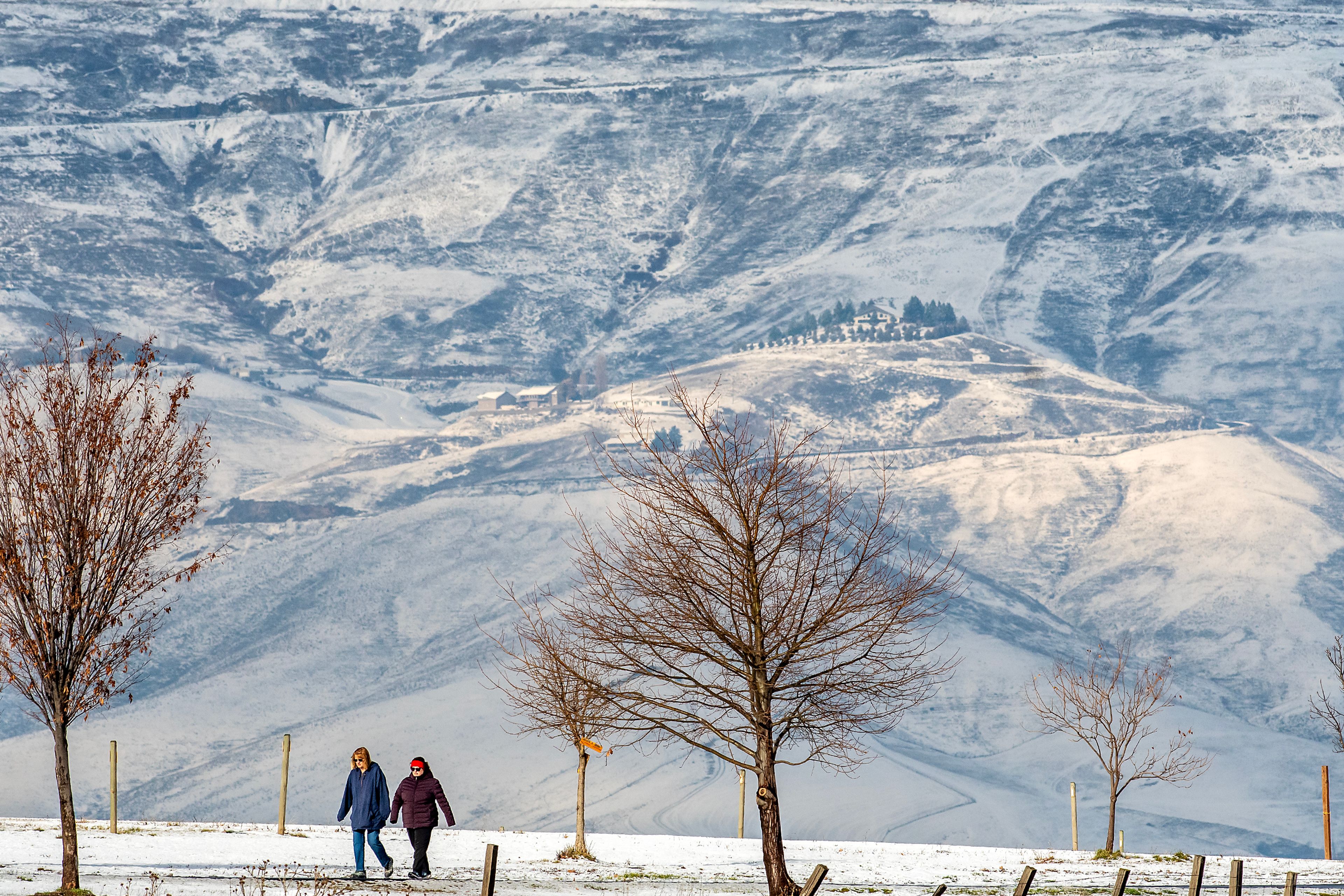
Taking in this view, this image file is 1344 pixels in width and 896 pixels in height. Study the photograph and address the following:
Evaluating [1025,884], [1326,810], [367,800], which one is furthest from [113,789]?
[1326,810]

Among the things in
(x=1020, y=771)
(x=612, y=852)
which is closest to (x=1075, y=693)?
(x=612, y=852)

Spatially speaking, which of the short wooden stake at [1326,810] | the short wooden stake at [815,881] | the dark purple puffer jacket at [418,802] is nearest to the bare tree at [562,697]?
the dark purple puffer jacket at [418,802]

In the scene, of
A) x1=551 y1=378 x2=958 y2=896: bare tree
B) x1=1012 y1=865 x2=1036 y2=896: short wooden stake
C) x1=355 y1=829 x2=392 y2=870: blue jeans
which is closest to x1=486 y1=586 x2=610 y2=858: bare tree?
x1=551 y1=378 x2=958 y2=896: bare tree

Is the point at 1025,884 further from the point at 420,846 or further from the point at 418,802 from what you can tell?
the point at 420,846

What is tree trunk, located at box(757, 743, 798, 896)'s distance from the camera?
18266mm

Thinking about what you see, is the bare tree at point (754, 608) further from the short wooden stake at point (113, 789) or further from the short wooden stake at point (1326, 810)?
the short wooden stake at point (1326, 810)

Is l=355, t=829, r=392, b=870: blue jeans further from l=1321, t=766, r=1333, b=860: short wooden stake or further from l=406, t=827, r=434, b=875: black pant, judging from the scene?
l=1321, t=766, r=1333, b=860: short wooden stake

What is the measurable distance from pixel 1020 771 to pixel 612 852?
17432cm

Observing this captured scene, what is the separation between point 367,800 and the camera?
19422 millimetres

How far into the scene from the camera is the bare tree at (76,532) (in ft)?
56.8

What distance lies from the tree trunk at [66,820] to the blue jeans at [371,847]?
3340 mm

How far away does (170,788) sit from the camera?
7618 inches

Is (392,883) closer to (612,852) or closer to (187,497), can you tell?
(187,497)

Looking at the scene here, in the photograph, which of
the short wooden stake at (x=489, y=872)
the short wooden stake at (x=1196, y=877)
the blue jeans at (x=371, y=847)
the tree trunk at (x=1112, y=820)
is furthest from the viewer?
the tree trunk at (x=1112, y=820)
